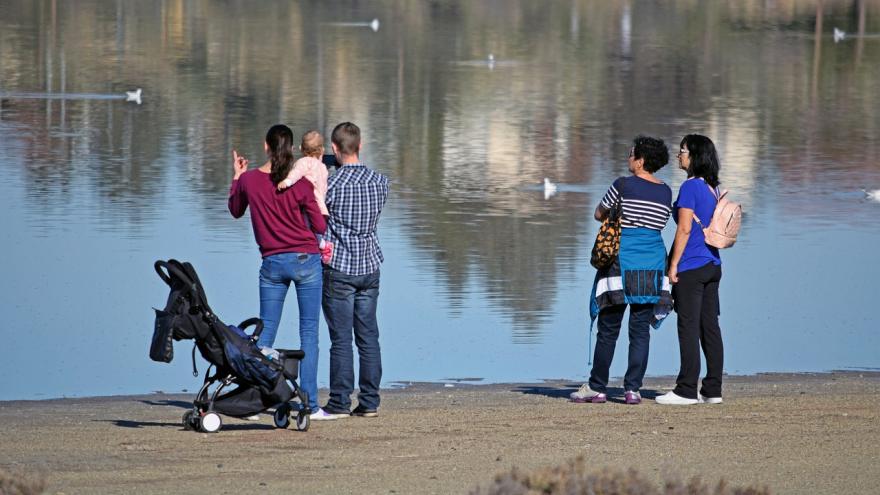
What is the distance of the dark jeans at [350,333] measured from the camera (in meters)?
9.33

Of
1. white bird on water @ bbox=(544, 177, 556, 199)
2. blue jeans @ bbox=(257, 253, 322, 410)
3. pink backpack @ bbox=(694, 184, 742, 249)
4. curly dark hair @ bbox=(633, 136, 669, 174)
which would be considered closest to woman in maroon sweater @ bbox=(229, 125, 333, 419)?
blue jeans @ bbox=(257, 253, 322, 410)

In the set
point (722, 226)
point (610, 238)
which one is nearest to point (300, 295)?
point (610, 238)

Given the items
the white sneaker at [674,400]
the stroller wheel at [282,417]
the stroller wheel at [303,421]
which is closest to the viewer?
the stroller wheel at [303,421]

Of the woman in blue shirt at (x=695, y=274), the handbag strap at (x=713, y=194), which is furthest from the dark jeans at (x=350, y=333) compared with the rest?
the handbag strap at (x=713, y=194)

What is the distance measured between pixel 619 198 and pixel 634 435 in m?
1.47

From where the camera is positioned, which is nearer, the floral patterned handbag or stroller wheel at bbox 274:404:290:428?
stroller wheel at bbox 274:404:290:428

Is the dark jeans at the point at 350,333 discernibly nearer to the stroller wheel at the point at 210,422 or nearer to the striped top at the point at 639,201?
the stroller wheel at the point at 210,422

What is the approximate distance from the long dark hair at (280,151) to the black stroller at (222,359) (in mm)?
691

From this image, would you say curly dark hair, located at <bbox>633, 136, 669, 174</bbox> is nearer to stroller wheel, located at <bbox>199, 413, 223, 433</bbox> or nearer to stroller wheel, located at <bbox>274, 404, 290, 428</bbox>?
stroller wheel, located at <bbox>274, 404, 290, 428</bbox>

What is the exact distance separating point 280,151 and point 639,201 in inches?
82.8

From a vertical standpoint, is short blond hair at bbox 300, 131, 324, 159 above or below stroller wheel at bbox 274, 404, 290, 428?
above

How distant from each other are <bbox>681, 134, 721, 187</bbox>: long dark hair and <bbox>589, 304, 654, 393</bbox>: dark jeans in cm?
82

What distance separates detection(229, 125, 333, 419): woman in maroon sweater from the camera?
8961 mm

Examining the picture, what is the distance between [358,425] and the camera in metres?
9.16
